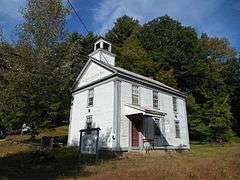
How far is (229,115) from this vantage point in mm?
45094

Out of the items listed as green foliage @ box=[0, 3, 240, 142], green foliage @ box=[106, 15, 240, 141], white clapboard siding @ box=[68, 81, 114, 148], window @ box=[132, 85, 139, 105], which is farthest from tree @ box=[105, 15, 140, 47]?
window @ box=[132, 85, 139, 105]

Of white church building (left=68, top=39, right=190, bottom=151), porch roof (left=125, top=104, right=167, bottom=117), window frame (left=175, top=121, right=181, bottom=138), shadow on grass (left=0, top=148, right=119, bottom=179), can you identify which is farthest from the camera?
window frame (left=175, top=121, right=181, bottom=138)

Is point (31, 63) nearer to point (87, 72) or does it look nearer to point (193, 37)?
point (87, 72)

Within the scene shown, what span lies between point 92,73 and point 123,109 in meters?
6.45

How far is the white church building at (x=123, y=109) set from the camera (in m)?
25.1

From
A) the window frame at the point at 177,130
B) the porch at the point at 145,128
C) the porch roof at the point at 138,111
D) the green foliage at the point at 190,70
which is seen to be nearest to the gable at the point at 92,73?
the porch roof at the point at 138,111

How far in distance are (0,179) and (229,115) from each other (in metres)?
40.1

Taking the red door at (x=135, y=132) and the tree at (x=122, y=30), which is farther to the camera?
the tree at (x=122, y=30)

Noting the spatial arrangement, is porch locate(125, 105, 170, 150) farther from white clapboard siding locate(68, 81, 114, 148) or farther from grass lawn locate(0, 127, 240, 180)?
white clapboard siding locate(68, 81, 114, 148)

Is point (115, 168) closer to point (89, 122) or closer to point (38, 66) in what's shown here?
point (38, 66)

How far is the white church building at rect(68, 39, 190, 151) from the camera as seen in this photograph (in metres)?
25.1

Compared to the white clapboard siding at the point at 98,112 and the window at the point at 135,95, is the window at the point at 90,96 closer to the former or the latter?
the white clapboard siding at the point at 98,112

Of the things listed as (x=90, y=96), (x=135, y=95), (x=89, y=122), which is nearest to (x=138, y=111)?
(x=135, y=95)

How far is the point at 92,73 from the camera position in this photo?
30078 mm
